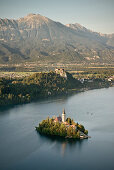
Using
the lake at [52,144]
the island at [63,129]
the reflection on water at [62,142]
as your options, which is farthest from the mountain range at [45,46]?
the reflection on water at [62,142]

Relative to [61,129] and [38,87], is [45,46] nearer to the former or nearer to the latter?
[38,87]

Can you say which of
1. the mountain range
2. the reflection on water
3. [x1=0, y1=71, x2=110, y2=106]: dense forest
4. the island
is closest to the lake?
the reflection on water

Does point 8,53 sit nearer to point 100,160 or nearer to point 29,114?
point 29,114

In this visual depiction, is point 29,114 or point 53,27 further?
point 53,27

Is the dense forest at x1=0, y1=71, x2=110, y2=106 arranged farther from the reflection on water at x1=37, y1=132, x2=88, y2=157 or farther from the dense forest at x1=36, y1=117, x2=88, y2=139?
the reflection on water at x1=37, y1=132, x2=88, y2=157

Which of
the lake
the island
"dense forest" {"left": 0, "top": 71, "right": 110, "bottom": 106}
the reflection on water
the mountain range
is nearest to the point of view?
the lake

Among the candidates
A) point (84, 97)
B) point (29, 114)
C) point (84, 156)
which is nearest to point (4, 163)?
point (84, 156)
